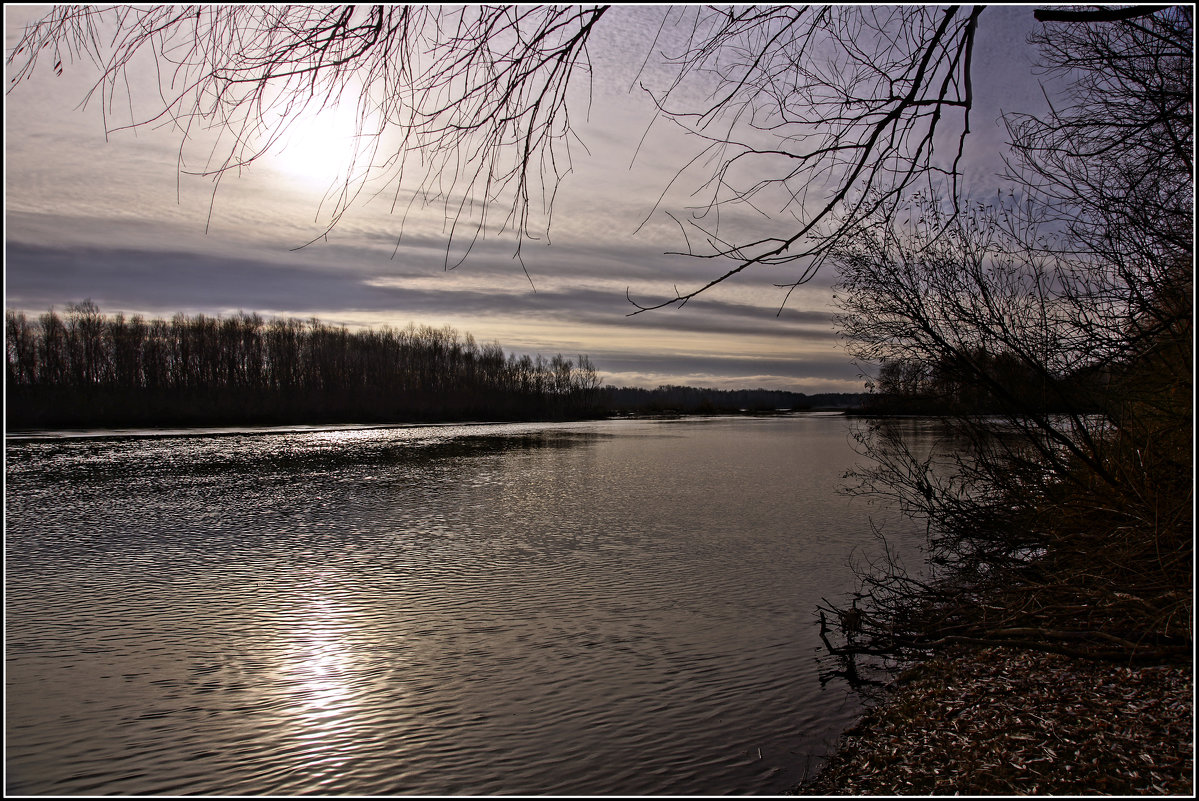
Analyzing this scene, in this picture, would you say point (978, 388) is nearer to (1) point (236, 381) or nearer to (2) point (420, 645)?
(2) point (420, 645)

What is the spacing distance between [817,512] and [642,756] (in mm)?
10781

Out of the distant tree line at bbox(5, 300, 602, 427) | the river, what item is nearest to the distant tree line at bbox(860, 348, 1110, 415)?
the river

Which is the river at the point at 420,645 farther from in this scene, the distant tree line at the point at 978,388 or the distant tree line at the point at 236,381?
the distant tree line at the point at 236,381

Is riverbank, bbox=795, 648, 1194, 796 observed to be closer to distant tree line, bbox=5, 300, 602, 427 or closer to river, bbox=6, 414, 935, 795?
river, bbox=6, 414, 935, 795

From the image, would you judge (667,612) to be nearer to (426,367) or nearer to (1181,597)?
(1181,597)

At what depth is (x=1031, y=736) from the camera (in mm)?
4160

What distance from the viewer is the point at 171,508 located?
15422 millimetres

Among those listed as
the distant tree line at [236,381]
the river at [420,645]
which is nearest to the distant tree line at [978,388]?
the river at [420,645]

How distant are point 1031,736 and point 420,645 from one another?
534 cm

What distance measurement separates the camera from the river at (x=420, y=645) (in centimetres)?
495

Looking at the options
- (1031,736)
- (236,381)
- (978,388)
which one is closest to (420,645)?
(1031,736)

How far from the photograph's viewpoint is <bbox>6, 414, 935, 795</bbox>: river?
4.95 m

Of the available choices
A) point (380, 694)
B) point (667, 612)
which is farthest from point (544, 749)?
point (667, 612)

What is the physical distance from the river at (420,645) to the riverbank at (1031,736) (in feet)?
1.78
